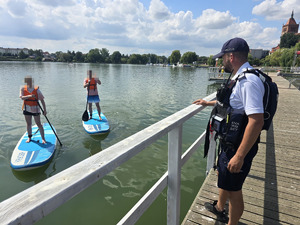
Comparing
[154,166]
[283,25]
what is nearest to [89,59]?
[283,25]

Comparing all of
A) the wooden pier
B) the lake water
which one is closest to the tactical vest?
the wooden pier

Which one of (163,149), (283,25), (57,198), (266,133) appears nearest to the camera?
(57,198)

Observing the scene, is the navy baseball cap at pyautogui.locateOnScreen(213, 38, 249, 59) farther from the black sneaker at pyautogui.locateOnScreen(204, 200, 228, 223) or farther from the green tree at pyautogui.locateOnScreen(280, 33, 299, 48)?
the green tree at pyautogui.locateOnScreen(280, 33, 299, 48)

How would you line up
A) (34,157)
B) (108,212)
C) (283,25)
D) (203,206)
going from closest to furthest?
(203,206) < (108,212) < (34,157) < (283,25)

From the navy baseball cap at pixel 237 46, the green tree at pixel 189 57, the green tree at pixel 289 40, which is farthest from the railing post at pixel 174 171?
the green tree at pixel 189 57

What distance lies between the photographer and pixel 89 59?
13788cm

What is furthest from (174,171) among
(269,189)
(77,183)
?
(269,189)

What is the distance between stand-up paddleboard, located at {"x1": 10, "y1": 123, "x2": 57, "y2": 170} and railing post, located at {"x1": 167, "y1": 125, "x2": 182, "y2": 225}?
5.06 m

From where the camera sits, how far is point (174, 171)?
2.00 metres

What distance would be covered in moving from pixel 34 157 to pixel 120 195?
9.85 ft

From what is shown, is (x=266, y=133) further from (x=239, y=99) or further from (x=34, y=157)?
(x=34, y=157)

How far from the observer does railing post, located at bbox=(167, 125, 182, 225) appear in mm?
1888

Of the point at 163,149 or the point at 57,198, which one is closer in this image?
the point at 57,198

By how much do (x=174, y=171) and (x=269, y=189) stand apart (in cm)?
202
